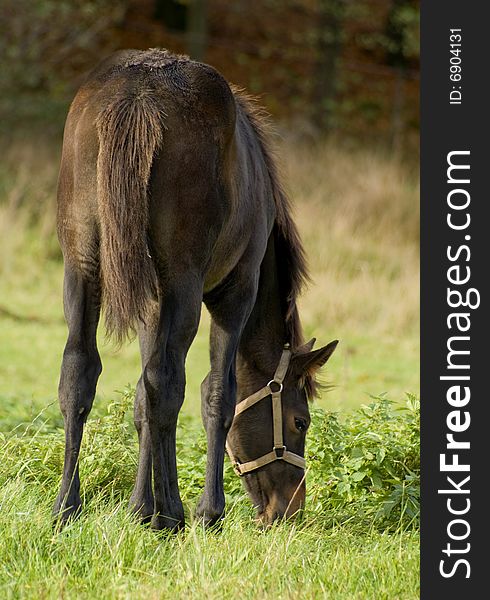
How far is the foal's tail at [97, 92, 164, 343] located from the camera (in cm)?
415

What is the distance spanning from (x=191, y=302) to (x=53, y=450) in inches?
53.3

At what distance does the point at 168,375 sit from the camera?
171 inches

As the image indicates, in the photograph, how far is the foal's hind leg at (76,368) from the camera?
4.41 metres

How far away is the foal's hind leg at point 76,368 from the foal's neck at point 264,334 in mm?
1154

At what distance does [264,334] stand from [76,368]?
4.24 feet

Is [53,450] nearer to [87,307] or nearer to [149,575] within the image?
[87,307]

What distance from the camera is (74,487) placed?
4.41 meters

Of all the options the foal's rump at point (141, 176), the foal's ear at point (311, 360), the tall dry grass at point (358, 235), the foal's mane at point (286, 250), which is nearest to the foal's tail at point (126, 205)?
the foal's rump at point (141, 176)

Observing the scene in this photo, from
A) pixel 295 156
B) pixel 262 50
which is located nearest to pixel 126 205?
pixel 295 156

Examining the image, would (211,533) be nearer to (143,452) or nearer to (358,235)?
(143,452)

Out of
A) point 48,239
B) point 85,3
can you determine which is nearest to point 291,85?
point 85,3

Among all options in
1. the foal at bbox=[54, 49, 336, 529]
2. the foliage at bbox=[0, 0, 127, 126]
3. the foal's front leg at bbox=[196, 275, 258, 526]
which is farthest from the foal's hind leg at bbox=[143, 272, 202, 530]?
the foliage at bbox=[0, 0, 127, 126]

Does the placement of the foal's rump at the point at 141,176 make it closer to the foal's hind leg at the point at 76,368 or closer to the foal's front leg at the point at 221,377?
the foal's hind leg at the point at 76,368

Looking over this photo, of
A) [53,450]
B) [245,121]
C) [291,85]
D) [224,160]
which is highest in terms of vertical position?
[291,85]
